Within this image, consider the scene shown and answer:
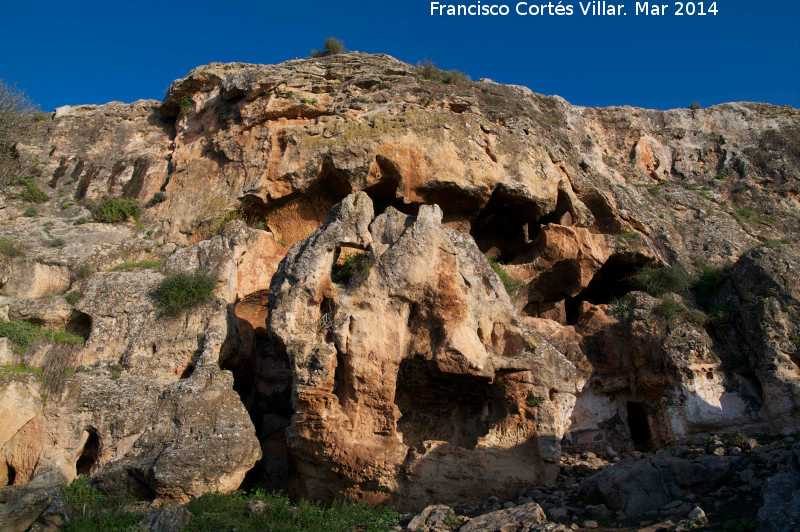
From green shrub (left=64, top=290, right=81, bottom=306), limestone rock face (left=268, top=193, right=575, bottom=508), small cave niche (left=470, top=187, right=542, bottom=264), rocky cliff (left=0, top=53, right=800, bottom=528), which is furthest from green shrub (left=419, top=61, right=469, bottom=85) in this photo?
green shrub (left=64, top=290, right=81, bottom=306)

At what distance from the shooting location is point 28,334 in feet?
39.1

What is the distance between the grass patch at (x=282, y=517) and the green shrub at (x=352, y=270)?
3794 mm

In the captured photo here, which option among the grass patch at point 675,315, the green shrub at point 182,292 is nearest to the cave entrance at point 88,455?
the green shrub at point 182,292

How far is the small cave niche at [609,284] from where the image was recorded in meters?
16.0

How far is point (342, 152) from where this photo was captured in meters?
14.8

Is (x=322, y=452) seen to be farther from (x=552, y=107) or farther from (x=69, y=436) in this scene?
(x=552, y=107)

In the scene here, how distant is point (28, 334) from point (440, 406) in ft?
25.8

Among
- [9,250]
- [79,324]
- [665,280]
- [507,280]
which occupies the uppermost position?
[665,280]

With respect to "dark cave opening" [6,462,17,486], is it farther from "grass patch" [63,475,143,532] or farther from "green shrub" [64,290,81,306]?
"green shrub" [64,290,81,306]

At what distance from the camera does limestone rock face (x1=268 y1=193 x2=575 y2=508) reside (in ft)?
33.3

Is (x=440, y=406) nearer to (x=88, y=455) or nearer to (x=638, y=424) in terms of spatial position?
(x=638, y=424)

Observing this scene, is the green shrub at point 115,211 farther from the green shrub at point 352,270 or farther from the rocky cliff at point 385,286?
the green shrub at point 352,270

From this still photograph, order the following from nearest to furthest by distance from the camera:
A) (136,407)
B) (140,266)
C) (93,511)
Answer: (93,511) < (136,407) < (140,266)

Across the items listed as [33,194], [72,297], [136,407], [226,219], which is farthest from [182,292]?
[33,194]
